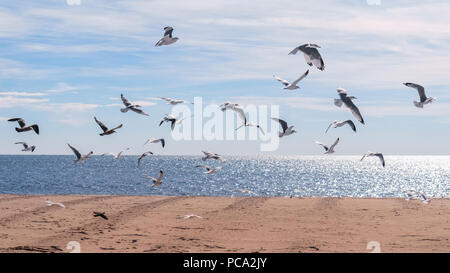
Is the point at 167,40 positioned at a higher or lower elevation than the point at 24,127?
higher

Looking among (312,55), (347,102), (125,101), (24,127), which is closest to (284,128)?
(347,102)

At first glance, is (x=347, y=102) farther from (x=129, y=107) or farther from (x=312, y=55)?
(x=129, y=107)

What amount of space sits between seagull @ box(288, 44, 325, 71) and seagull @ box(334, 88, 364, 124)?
4.20 ft

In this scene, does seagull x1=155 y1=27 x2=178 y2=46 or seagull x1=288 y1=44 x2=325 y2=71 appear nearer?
seagull x1=288 y1=44 x2=325 y2=71

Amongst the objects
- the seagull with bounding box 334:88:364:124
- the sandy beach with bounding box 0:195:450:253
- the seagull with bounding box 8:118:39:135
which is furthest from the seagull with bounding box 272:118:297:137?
the seagull with bounding box 8:118:39:135

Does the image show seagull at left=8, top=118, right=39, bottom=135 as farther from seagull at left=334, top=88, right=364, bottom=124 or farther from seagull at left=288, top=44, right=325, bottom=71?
seagull at left=334, top=88, right=364, bottom=124

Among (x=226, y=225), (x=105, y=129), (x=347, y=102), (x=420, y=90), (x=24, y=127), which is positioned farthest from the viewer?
(x=226, y=225)

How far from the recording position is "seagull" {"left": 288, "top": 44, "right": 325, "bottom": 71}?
14079 millimetres

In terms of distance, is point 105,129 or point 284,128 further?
point 284,128

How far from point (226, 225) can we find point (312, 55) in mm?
12931

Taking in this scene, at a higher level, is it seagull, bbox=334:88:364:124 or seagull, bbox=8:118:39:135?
seagull, bbox=8:118:39:135

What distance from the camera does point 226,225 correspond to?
25.0 metres

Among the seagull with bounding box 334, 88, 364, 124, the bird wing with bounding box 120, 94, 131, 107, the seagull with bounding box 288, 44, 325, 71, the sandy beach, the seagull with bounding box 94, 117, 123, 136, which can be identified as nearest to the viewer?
the seagull with bounding box 288, 44, 325, 71

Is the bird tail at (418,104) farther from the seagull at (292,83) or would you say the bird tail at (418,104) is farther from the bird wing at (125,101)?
the bird wing at (125,101)
